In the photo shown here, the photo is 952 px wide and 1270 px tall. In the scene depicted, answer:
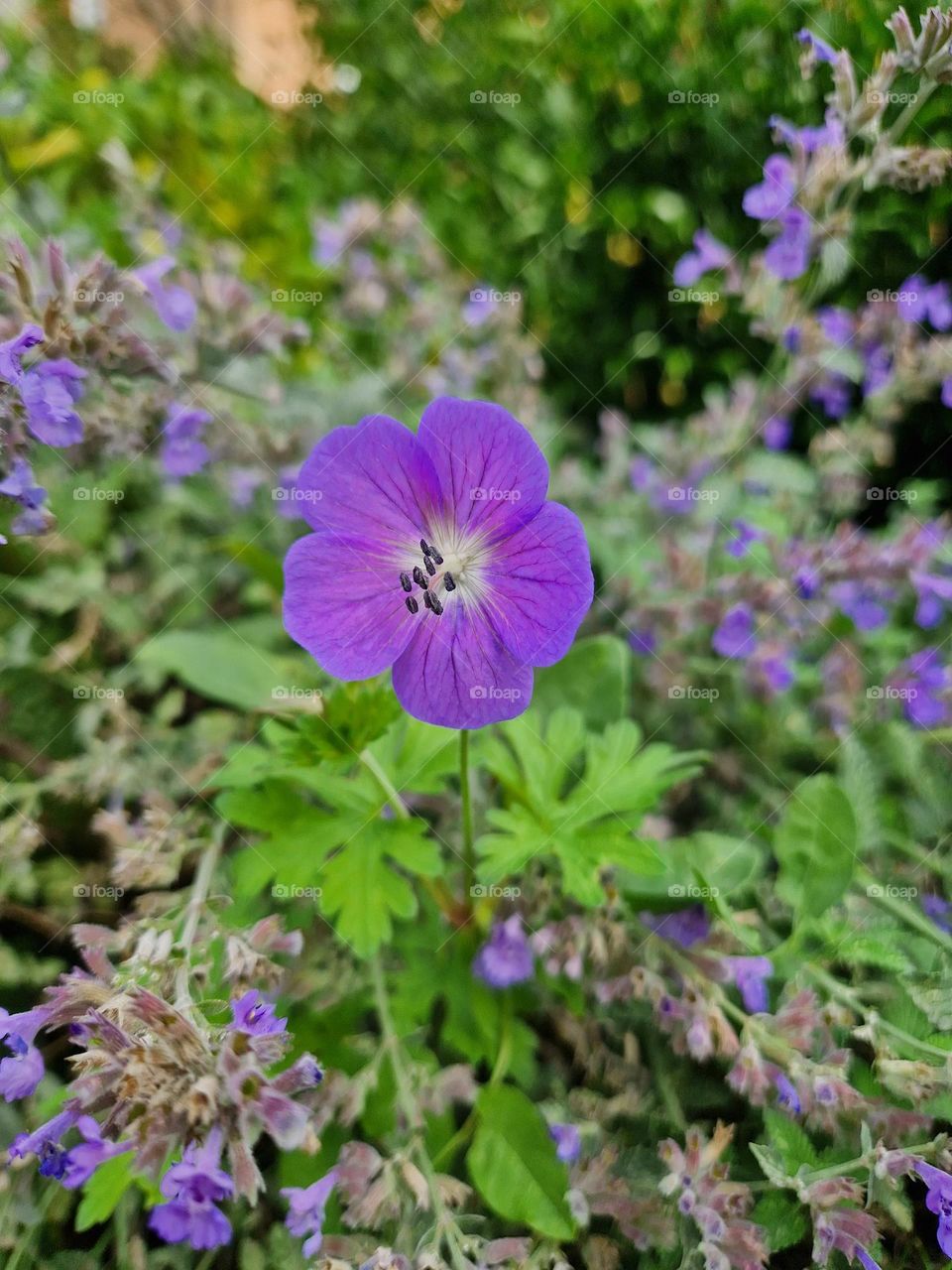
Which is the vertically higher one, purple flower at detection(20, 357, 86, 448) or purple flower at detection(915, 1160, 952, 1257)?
purple flower at detection(20, 357, 86, 448)

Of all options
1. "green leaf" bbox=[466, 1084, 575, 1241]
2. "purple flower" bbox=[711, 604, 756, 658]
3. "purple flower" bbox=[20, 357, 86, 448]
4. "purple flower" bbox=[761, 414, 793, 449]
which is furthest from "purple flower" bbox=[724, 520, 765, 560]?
"purple flower" bbox=[20, 357, 86, 448]

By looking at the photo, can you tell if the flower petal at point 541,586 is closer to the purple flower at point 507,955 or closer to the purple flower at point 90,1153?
the purple flower at point 507,955

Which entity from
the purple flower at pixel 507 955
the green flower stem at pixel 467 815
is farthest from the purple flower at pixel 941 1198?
the green flower stem at pixel 467 815

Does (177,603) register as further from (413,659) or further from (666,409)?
(666,409)

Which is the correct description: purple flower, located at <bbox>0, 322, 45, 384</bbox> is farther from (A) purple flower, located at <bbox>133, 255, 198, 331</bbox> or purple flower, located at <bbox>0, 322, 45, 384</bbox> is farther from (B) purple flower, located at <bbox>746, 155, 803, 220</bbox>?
(B) purple flower, located at <bbox>746, 155, 803, 220</bbox>

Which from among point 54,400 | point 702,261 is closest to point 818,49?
point 702,261

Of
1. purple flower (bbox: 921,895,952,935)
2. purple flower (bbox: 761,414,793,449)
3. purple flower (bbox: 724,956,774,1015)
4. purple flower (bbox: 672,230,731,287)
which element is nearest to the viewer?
purple flower (bbox: 724,956,774,1015)

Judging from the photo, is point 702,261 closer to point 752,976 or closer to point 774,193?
point 774,193
